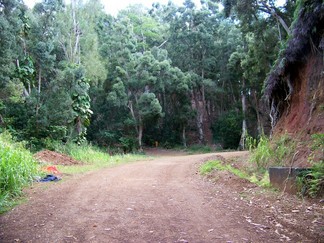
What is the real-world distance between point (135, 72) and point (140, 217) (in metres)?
22.5

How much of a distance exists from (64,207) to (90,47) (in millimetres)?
18348

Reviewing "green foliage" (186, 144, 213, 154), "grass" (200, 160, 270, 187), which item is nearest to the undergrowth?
"grass" (200, 160, 270, 187)

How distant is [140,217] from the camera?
488 centimetres

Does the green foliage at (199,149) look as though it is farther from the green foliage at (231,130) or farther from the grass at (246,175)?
the grass at (246,175)

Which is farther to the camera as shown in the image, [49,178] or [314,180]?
[49,178]

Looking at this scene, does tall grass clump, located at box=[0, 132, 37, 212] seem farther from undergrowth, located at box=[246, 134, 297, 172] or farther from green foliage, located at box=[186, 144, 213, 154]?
green foliage, located at box=[186, 144, 213, 154]

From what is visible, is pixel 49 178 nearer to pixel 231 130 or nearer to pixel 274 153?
pixel 274 153

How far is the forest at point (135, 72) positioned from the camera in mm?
18188

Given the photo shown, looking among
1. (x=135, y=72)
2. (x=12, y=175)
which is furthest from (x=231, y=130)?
(x=12, y=175)

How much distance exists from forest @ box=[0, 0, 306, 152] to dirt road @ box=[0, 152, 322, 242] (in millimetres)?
7584

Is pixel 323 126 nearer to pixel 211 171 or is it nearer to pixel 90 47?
pixel 211 171

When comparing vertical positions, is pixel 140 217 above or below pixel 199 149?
below

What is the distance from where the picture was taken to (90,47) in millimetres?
22312

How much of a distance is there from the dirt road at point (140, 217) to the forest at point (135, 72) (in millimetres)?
7584
